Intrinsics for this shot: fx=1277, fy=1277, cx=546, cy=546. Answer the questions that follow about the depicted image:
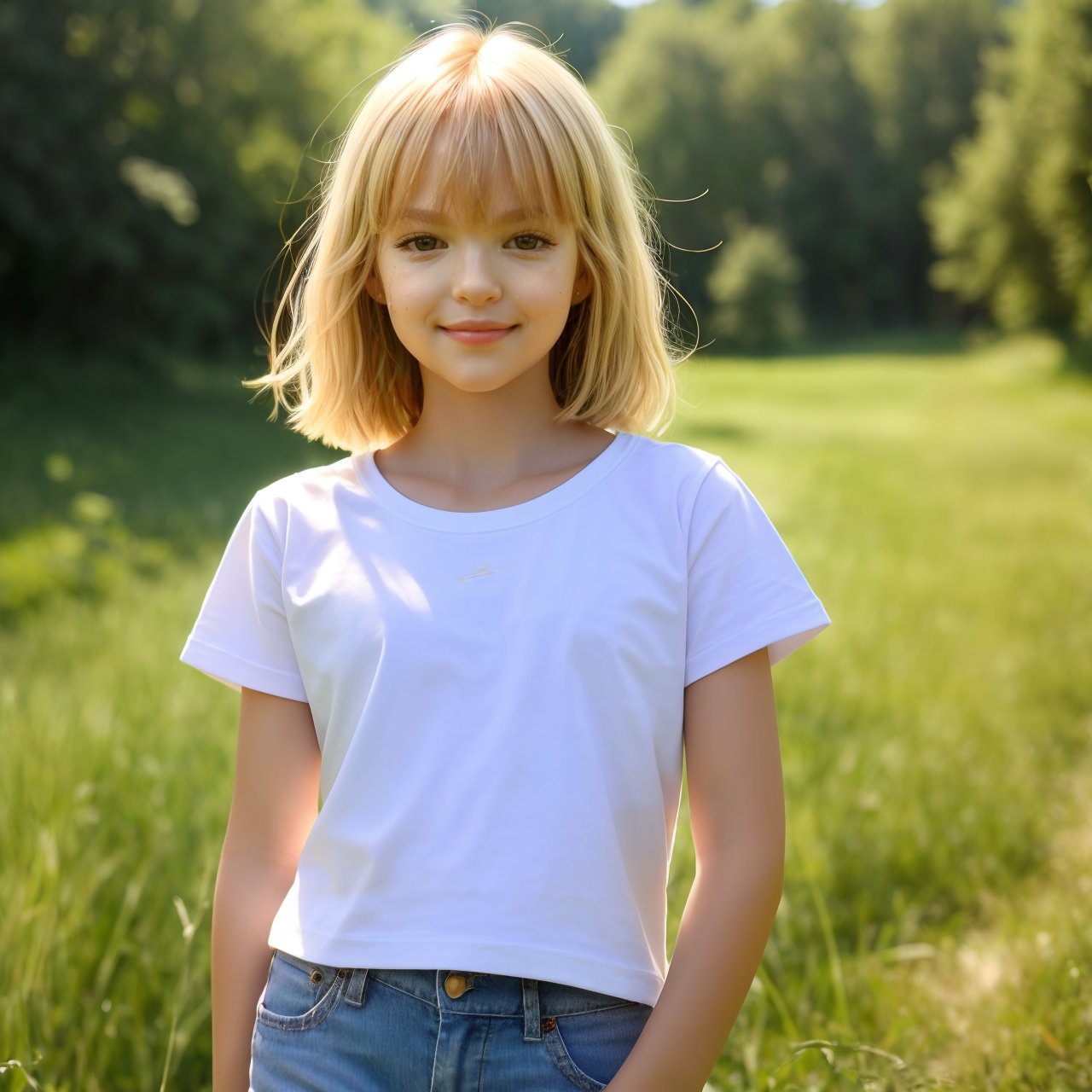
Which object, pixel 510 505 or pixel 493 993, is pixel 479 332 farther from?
pixel 493 993

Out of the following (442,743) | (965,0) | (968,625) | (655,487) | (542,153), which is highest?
(965,0)

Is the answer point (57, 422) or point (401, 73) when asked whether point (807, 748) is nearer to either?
point (401, 73)

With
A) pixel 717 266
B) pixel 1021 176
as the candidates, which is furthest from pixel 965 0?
pixel 1021 176

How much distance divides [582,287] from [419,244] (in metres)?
0.22

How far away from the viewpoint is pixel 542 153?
139 cm

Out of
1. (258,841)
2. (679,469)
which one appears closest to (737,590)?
(679,469)

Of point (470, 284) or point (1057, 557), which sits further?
→ point (1057, 557)

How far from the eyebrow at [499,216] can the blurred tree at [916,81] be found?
4956 cm

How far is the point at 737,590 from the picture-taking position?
1323 mm

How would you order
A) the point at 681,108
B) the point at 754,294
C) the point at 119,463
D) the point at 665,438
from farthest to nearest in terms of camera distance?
the point at 681,108, the point at 754,294, the point at 119,463, the point at 665,438

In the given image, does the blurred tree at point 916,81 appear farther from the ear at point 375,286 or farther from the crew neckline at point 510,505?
the crew neckline at point 510,505

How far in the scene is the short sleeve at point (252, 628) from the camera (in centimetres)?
145

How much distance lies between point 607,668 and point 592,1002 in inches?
13.0

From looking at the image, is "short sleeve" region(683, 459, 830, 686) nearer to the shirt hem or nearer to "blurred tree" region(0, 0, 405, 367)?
the shirt hem
